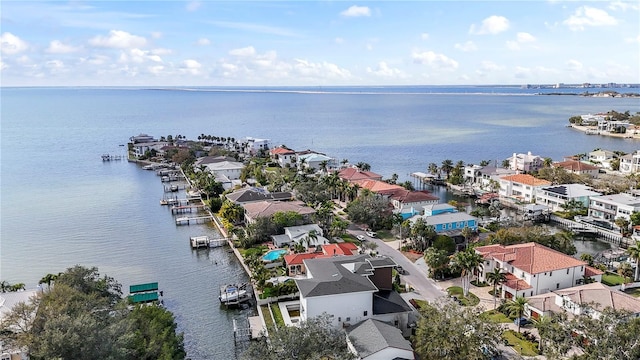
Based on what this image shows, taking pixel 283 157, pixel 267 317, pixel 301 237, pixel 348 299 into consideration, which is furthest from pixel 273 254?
pixel 283 157

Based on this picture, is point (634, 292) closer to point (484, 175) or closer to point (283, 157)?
point (484, 175)

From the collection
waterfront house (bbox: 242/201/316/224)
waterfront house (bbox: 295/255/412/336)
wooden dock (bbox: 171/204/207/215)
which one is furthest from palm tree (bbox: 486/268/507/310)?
wooden dock (bbox: 171/204/207/215)

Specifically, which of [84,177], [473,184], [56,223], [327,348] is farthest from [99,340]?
[84,177]

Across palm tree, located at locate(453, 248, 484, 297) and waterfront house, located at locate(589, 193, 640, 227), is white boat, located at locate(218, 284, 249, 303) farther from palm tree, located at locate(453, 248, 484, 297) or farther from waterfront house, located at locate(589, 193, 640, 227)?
waterfront house, located at locate(589, 193, 640, 227)

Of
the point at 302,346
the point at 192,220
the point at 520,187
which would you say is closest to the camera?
the point at 302,346

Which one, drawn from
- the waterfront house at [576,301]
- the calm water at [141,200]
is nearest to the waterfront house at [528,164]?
the calm water at [141,200]

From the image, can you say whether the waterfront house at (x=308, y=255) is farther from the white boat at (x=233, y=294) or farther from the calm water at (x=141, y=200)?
the calm water at (x=141, y=200)
